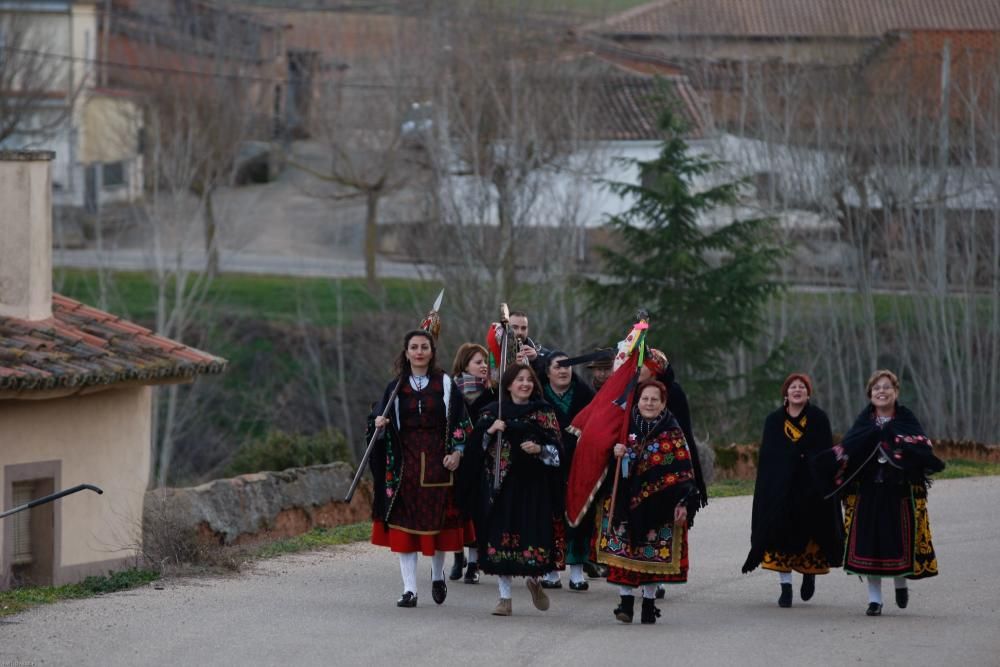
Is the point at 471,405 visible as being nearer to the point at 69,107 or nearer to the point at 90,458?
the point at 90,458

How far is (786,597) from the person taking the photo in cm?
1086

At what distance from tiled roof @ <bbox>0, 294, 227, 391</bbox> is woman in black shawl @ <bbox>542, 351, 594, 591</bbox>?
5.53 metres

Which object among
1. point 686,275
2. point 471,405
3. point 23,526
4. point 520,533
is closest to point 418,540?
point 520,533

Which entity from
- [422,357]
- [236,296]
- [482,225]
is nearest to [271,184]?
[236,296]

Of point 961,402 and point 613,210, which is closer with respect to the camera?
point 961,402

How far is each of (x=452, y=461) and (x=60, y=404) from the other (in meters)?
6.43

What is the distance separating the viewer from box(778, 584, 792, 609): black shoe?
1084 centimetres

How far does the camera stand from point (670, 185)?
2612 centimetres

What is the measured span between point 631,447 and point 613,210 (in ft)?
97.2

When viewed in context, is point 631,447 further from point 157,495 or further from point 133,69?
point 133,69

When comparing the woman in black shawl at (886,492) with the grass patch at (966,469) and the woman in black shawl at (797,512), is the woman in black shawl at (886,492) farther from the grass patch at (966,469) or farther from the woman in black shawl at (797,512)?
the grass patch at (966,469)

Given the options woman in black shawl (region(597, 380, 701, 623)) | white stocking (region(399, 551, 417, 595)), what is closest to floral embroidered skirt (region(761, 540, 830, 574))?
woman in black shawl (region(597, 380, 701, 623))

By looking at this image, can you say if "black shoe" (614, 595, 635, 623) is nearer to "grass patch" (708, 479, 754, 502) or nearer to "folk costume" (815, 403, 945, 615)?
"folk costume" (815, 403, 945, 615)

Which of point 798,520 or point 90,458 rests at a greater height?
point 798,520
